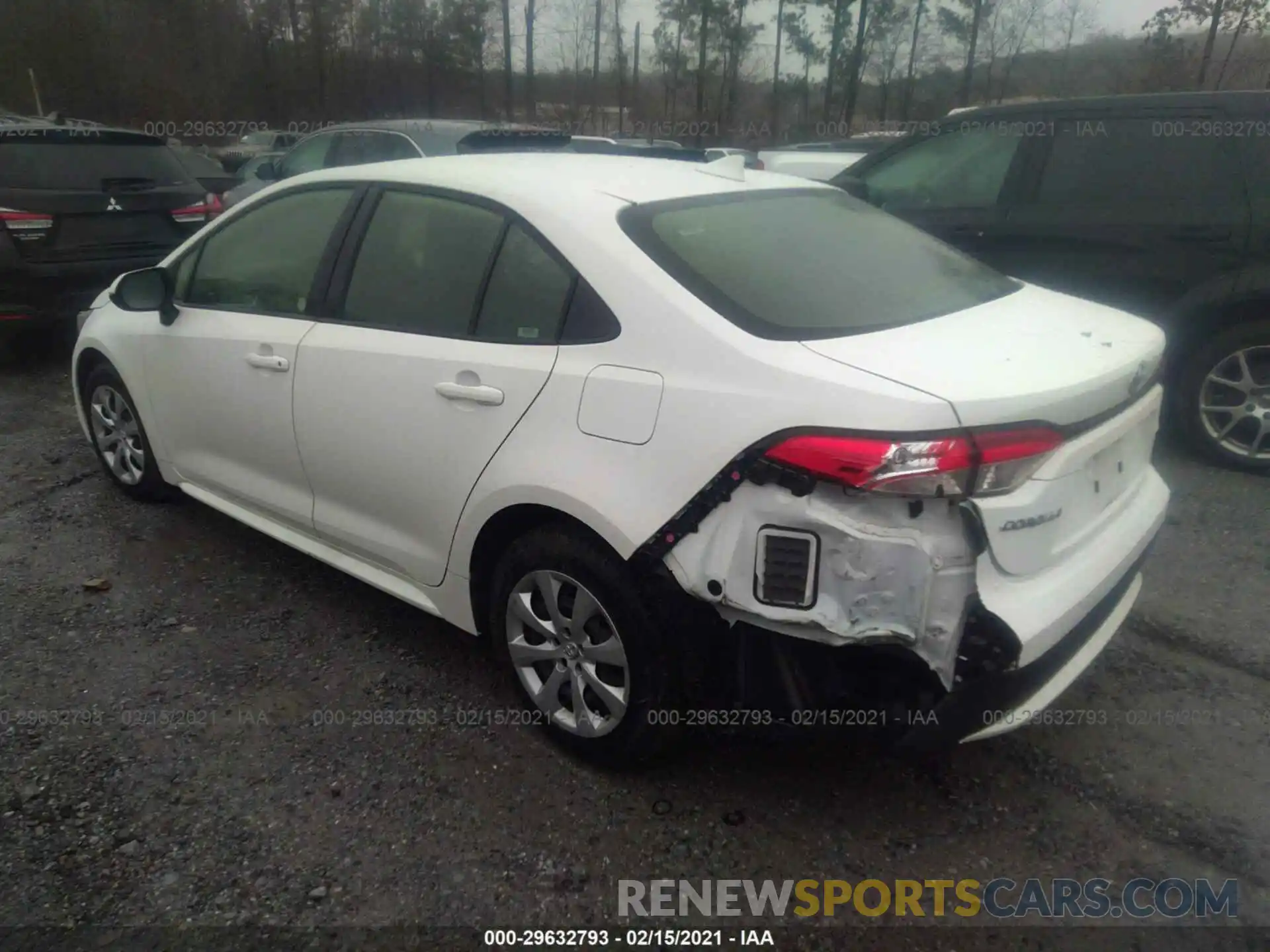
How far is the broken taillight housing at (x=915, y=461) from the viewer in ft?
6.27

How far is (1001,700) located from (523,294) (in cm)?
160

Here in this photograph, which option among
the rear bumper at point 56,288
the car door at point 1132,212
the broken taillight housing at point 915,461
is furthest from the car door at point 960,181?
the rear bumper at point 56,288

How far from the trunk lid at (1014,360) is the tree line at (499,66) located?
28302mm

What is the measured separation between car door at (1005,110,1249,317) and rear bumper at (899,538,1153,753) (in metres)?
3.10

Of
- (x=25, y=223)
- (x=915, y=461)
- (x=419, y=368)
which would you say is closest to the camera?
(x=915, y=461)

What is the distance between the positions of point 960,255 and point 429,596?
2097 mm

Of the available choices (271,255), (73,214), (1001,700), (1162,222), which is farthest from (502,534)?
(73,214)

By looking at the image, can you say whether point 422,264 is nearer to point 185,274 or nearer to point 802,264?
point 802,264

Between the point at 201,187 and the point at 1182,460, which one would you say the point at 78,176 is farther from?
the point at 1182,460

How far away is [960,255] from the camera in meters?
3.15

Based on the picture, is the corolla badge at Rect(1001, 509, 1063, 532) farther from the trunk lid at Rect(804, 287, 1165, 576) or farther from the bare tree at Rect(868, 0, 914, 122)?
the bare tree at Rect(868, 0, 914, 122)

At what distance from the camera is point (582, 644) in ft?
8.20

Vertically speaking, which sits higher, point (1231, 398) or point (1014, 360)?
point (1014, 360)

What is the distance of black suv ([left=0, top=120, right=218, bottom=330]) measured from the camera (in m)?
6.09
